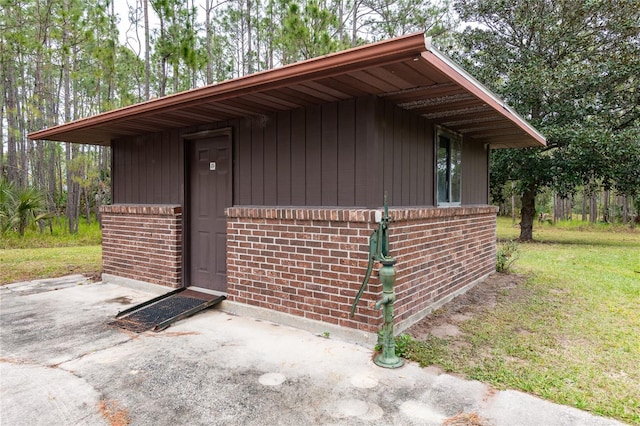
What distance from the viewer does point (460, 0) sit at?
11758 mm

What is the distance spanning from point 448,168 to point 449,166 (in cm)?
4

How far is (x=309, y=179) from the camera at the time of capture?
3766mm

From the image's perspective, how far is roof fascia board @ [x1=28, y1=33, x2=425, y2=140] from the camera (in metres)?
2.27

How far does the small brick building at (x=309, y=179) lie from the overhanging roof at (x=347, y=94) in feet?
0.05

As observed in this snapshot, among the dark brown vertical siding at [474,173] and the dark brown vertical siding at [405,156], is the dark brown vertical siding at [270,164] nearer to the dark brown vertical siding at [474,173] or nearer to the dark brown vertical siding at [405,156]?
the dark brown vertical siding at [405,156]

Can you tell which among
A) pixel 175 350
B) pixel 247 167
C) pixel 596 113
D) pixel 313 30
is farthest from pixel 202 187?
pixel 596 113

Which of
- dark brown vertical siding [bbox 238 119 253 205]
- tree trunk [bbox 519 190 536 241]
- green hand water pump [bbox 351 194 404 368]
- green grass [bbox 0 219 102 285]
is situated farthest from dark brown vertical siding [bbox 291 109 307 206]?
tree trunk [bbox 519 190 536 241]

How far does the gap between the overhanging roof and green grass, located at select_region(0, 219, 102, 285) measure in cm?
258

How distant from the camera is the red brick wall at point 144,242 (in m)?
4.92

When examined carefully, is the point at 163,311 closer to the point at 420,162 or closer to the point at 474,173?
the point at 420,162

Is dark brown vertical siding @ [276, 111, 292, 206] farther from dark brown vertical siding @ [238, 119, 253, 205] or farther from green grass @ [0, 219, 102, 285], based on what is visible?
green grass @ [0, 219, 102, 285]

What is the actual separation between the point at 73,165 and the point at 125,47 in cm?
398

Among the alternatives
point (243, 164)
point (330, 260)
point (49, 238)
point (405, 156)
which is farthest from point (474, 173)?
point (49, 238)


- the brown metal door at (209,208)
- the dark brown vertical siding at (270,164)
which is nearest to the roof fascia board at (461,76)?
the dark brown vertical siding at (270,164)
